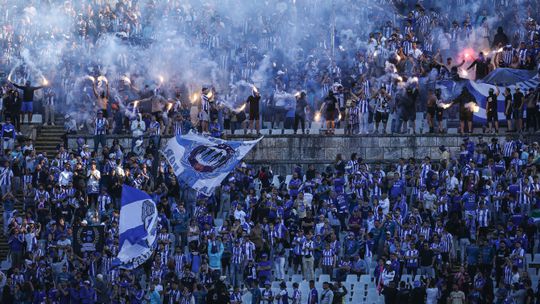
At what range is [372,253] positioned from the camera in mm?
44312

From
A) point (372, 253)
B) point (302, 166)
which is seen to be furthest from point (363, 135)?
point (372, 253)

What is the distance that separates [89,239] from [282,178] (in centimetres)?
569

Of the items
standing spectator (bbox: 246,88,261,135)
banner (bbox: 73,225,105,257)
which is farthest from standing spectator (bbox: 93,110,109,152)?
banner (bbox: 73,225,105,257)

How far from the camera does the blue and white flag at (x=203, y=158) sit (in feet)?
147

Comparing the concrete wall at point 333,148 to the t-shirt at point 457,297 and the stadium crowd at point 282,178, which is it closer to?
the stadium crowd at point 282,178

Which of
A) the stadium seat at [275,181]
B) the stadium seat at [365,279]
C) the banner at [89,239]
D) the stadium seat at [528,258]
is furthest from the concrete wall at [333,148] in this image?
the stadium seat at [365,279]

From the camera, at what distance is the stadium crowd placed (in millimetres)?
43406

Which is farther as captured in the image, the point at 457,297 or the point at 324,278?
the point at 324,278

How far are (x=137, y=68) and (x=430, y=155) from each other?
31.6 ft

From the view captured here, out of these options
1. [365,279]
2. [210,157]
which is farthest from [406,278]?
[210,157]

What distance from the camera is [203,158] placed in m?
45.2

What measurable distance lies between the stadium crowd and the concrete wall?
0.45 meters

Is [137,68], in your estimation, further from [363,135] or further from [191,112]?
[363,135]

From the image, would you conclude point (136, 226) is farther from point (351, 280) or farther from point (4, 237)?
point (4, 237)
